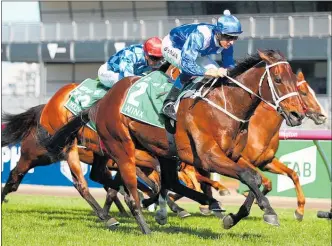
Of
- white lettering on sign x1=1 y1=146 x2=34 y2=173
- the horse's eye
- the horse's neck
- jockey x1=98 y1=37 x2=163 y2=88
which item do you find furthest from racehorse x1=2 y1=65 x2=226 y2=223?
white lettering on sign x1=1 y1=146 x2=34 y2=173

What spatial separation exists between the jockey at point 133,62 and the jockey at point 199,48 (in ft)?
2.79

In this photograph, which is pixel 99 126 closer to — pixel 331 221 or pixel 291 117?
pixel 291 117

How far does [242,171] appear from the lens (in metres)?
6.24

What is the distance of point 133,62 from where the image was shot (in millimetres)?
8008

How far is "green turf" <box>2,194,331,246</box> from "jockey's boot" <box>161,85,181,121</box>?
38.4 inches

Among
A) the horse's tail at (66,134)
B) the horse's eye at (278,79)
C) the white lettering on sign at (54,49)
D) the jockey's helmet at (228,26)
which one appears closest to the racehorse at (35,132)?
the horse's tail at (66,134)

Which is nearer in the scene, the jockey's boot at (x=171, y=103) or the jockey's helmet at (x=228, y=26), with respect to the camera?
the jockey's helmet at (x=228, y=26)

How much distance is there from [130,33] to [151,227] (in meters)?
15.2

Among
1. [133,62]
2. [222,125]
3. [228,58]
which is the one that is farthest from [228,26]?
[133,62]

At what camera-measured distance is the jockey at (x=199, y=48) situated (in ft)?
21.1

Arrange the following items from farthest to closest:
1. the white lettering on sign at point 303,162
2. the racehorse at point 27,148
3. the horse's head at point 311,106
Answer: the white lettering on sign at point 303,162 → the racehorse at point 27,148 → the horse's head at point 311,106

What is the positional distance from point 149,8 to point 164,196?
707 inches

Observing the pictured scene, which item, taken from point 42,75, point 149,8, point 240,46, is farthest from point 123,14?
point 240,46

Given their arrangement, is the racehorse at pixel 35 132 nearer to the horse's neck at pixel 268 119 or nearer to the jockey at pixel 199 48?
the horse's neck at pixel 268 119
